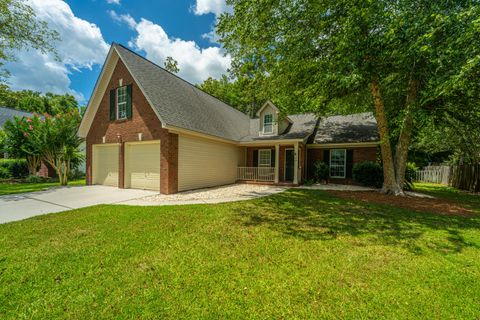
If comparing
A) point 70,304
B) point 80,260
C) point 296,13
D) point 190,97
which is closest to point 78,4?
point 190,97

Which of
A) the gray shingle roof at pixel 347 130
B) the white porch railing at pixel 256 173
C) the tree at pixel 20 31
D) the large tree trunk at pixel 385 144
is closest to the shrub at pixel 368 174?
the gray shingle roof at pixel 347 130

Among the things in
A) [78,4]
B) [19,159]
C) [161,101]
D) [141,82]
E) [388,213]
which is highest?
[78,4]

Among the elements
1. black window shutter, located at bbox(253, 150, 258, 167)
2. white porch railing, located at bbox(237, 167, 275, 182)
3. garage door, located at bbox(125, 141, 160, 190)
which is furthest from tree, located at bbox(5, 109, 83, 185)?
black window shutter, located at bbox(253, 150, 258, 167)

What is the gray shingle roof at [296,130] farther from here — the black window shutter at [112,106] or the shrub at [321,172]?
the black window shutter at [112,106]

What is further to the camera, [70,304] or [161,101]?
[161,101]

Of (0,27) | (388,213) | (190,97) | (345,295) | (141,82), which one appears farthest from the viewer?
(190,97)

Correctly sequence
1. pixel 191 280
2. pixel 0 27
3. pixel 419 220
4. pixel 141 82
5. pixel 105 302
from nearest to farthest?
pixel 105 302 → pixel 191 280 → pixel 419 220 → pixel 141 82 → pixel 0 27

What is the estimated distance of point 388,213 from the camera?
648 cm

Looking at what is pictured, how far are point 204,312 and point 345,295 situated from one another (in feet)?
5.79

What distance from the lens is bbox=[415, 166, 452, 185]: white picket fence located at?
17.0 m

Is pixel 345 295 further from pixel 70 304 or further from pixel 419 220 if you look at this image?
pixel 419 220

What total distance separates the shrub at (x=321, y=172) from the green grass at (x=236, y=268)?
321 inches

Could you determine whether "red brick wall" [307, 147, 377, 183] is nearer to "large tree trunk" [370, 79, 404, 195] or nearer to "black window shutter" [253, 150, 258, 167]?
"large tree trunk" [370, 79, 404, 195]

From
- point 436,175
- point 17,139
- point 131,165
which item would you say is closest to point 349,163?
point 436,175
